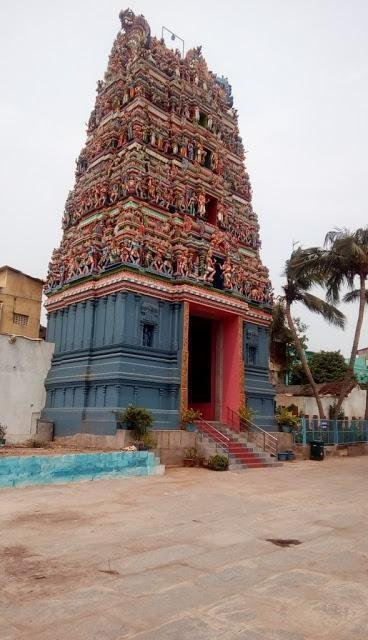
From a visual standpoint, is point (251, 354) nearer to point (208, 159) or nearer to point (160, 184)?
point (160, 184)

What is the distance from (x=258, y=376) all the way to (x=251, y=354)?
1.01 m

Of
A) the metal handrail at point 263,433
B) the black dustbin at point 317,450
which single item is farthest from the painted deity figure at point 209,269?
the black dustbin at point 317,450

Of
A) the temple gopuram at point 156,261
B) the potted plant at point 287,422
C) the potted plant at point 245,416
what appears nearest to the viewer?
the temple gopuram at point 156,261

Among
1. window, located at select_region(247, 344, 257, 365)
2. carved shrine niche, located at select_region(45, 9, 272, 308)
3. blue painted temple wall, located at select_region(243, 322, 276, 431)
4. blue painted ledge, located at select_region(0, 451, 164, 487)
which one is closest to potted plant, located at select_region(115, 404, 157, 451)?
blue painted ledge, located at select_region(0, 451, 164, 487)

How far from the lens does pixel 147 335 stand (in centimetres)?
1762

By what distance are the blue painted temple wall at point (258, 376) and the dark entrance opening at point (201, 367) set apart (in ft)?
5.13

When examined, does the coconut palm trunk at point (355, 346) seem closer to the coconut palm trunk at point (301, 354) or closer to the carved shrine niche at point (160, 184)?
the coconut palm trunk at point (301, 354)

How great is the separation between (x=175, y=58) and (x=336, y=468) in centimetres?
1930

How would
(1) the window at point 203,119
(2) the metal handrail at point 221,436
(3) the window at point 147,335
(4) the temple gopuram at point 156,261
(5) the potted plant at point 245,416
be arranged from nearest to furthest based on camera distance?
(2) the metal handrail at point 221,436
(4) the temple gopuram at point 156,261
(3) the window at point 147,335
(5) the potted plant at point 245,416
(1) the window at point 203,119

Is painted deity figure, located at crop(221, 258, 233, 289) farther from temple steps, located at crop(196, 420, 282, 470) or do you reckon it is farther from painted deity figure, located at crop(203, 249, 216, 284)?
temple steps, located at crop(196, 420, 282, 470)

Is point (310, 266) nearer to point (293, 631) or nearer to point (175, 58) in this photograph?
point (175, 58)

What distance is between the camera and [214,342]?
21.1 meters

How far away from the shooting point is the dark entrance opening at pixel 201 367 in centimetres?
2086

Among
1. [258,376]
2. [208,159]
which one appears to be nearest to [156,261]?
[258,376]
